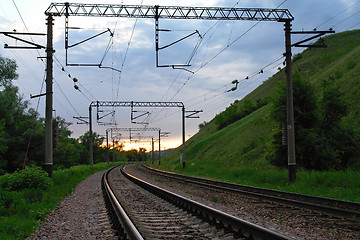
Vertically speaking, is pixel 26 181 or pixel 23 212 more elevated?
pixel 26 181

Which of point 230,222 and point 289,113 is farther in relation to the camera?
point 289,113

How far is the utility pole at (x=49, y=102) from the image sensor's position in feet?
65.6

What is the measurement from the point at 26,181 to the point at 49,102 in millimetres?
5619

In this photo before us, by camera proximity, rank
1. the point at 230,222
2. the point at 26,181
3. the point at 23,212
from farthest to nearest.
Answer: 1. the point at 26,181
2. the point at 23,212
3. the point at 230,222

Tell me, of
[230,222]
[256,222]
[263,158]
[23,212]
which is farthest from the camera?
[263,158]

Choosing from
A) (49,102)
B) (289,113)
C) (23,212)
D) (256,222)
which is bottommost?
(256,222)

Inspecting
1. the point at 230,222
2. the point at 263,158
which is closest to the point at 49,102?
the point at 230,222

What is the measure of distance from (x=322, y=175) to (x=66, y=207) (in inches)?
504

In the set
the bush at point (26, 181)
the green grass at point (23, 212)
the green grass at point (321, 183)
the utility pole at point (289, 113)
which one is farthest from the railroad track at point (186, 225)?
the utility pole at point (289, 113)

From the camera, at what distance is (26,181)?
16.5m

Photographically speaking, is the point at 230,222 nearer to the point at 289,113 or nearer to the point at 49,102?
the point at 289,113

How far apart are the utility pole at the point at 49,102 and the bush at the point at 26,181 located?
104 inches

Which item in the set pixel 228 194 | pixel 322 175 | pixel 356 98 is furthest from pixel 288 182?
pixel 356 98

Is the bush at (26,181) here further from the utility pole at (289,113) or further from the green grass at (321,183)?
the utility pole at (289,113)
